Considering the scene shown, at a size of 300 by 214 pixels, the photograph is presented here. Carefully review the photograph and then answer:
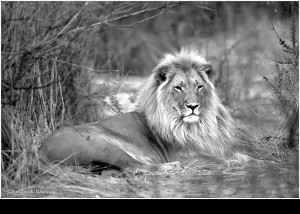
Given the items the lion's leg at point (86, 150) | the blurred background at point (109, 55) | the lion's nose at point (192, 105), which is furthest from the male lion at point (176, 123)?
the blurred background at point (109, 55)

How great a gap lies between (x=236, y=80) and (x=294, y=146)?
18.6 ft

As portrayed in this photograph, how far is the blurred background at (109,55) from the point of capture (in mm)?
7090

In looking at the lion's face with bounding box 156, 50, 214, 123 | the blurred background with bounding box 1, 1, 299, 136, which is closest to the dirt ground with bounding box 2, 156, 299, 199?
the lion's face with bounding box 156, 50, 214, 123

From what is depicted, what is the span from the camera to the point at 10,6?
23.3 ft

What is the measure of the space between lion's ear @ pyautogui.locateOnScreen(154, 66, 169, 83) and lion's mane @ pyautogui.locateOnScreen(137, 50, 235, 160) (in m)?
0.06

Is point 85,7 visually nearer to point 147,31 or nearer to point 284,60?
point 284,60

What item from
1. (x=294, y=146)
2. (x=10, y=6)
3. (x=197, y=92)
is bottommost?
(x=294, y=146)

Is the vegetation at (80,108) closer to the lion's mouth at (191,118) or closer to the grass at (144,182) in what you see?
the grass at (144,182)

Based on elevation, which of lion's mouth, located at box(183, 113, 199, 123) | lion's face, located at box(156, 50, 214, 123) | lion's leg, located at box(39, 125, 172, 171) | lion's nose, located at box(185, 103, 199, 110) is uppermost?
lion's face, located at box(156, 50, 214, 123)

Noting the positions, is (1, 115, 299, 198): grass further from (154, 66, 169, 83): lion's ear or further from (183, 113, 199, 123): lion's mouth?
(154, 66, 169, 83): lion's ear

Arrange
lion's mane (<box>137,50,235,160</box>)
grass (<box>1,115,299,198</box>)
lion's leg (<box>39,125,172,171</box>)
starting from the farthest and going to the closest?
1. lion's mane (<box>137,50,235,160</box>)
2. lion's leg (<box>39,125,172,171</box>)
3. grass (<box>1,115,299,198</box>)

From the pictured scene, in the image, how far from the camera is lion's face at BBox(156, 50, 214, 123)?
8.02 metres

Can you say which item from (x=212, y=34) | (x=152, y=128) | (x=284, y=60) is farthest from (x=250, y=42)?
(x=152, y=128)

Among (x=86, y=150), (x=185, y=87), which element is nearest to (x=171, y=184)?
(x=86, y=150)
